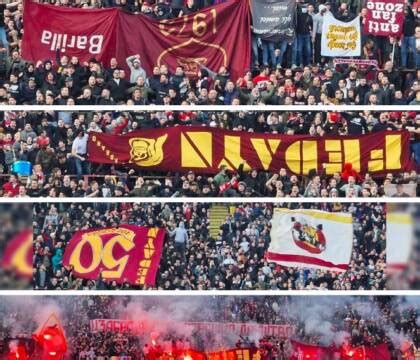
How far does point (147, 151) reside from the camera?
26.1 m

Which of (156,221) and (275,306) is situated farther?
(275,306)

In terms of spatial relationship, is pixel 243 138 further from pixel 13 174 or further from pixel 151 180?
pixel 13 174

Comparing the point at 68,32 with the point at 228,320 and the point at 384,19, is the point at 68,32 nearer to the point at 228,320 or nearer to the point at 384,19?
the point at 384,19

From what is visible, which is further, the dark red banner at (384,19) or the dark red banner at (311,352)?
the dark red banner at (384,19)

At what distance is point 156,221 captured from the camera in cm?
2531

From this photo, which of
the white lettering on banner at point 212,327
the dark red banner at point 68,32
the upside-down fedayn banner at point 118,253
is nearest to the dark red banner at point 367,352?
the white lettering on banner at point 212,327

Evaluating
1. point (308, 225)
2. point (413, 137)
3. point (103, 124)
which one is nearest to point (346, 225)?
point (308, 225)

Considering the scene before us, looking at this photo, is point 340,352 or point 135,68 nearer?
point 340,352

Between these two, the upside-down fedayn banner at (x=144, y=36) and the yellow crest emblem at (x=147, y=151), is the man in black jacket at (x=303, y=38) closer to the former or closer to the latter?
the upside-down fedayn banner at (x=144, y=36)

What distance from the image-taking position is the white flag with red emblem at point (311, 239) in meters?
24.6

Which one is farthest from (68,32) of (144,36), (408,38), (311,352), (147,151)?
(311,352)

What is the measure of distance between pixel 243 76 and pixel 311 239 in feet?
11.1

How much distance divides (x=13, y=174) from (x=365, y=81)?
5.39m

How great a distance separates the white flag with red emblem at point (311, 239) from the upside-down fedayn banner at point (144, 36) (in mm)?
3528
